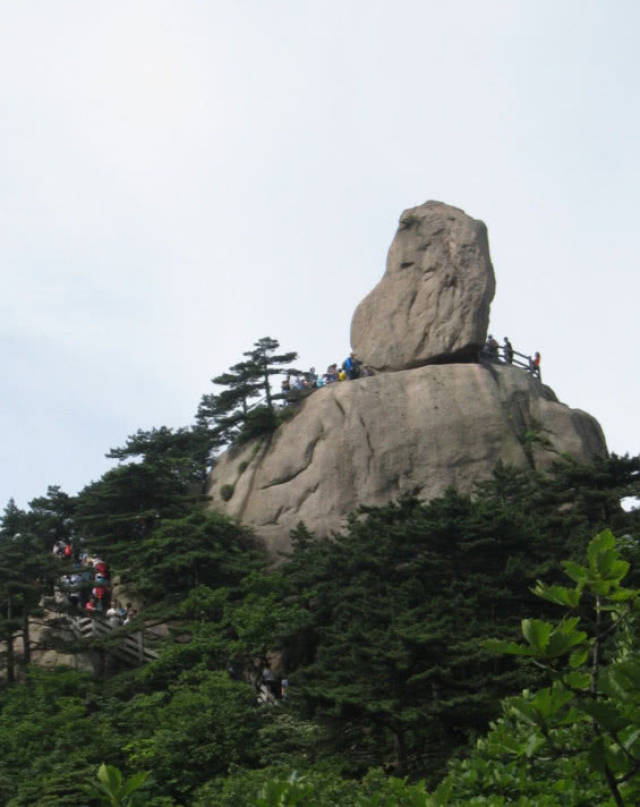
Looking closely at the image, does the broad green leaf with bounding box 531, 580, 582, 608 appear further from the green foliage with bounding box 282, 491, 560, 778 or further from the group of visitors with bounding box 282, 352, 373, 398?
the group of visitors with bounding box 282, 352, 373, 398

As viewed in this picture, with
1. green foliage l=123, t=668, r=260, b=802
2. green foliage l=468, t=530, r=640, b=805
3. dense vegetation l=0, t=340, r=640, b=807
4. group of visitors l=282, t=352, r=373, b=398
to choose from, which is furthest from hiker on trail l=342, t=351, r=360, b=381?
green foliage l=468, t=530, r=640, b=805

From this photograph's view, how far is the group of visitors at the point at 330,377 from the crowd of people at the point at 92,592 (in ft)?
27.8

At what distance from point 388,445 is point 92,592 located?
9023 mm

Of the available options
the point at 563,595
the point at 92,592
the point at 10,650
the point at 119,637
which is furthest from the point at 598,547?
the point at 92,592

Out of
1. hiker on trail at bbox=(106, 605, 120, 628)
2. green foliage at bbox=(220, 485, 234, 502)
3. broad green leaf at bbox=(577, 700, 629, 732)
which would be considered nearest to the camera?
broad green leaf at bbox=(577, 700, 629, 732)

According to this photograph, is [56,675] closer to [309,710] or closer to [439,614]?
[309,710]

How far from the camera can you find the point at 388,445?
29.6 meters

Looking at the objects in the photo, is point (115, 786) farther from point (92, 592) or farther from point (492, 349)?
point (492, 349)

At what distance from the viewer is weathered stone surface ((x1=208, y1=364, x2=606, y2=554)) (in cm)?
2908

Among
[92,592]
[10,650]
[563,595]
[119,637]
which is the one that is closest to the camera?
[563,595]

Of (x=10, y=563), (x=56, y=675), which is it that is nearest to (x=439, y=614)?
(x=56, y=675)

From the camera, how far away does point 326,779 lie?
13664 millimetres

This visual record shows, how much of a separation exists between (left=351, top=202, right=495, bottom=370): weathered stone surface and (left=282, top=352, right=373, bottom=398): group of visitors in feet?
1.33

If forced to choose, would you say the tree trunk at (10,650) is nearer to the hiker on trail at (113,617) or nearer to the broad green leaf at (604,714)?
the hiker on trail at (113,617)
